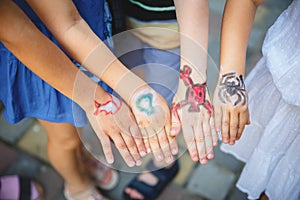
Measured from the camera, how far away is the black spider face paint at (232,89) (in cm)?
93

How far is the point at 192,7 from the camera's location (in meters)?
0.95

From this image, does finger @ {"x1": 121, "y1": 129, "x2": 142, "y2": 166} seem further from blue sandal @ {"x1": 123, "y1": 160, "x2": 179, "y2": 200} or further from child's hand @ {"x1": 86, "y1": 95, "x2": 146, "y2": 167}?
blue sandal @ {"x1": 123, "y1": 160, "x2": 179, "y2": 200}

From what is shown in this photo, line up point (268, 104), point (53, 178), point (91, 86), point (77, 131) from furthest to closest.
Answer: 1. point (53, 178)
2. point (77, 131)
3. point (268, 104)
4. point (91, 86)

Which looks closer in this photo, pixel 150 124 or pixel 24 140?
pixel 150 124

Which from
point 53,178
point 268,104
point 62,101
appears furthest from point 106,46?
point 53,178

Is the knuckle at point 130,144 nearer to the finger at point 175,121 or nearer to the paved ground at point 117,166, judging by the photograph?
the finger at point 175,121

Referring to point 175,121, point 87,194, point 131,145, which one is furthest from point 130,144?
point 87,194

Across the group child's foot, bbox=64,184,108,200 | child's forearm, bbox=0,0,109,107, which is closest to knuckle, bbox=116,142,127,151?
child's forearm, bbox=0,0,109,107

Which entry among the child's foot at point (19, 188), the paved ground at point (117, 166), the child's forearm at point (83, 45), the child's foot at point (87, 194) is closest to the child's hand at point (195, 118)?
the child's forearm at point (83, 45)

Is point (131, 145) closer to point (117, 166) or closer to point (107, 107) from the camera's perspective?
point (107, 107)

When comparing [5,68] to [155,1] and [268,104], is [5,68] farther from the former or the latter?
[268,104]

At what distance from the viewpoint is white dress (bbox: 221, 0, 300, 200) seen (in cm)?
91

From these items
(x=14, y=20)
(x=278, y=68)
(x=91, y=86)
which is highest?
(x=14, y=20)

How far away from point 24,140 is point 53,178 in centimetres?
20
